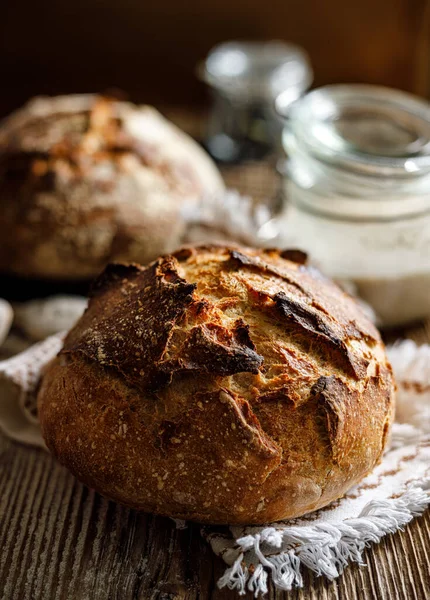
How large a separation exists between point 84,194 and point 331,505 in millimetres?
1069

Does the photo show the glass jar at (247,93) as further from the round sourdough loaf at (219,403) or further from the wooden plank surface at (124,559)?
the wooden plank surface at (124,559)

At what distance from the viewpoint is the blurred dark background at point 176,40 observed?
302cm

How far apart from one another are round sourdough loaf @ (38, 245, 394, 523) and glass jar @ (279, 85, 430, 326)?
581 millimetres

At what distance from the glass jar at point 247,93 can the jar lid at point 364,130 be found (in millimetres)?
577

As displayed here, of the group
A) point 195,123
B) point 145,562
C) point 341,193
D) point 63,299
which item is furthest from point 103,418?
point 195,123

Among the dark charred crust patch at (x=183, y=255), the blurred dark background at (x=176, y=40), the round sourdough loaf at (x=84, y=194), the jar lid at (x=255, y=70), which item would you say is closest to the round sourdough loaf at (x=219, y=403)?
the dark charred crust patch at (x=183, y=255)

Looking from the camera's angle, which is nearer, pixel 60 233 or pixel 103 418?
pixel 103 418

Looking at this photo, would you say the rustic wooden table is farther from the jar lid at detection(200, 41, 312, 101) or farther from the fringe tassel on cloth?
the jar lid at detection(200, 41, 312, 101)

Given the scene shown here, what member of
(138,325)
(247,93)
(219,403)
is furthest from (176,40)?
(219,403)

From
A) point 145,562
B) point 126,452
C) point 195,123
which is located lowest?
point 195,123

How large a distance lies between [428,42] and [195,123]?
1.00 metres

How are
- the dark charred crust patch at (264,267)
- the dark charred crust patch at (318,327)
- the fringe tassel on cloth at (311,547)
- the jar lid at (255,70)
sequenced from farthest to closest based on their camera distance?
1. the jar lid at (255,70)
2. the dark charred crust patch at (264,267)
3. the dark charred crust patch at (318,327)
4. the fringe tassel on cloth at (311,547)

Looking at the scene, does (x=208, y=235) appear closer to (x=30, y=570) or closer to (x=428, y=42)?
(x=30, y=570)

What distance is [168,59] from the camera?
3148 mm
